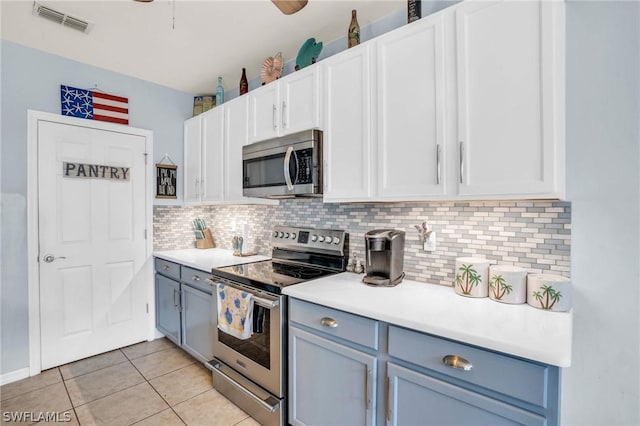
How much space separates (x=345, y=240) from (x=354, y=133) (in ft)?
2.55

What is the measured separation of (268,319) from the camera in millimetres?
1831

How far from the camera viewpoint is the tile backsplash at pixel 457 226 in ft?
4.74

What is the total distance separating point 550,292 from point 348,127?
51.0 inches

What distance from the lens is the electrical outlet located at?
1.84 m

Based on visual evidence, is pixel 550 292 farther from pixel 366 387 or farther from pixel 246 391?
pixel 246 391

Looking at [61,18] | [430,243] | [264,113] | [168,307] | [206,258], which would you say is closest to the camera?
[430,243]

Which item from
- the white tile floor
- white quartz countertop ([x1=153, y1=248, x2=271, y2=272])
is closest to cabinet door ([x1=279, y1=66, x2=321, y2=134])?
white quartz countertop ([x1=153, y1=248, x2=271, y2=272])

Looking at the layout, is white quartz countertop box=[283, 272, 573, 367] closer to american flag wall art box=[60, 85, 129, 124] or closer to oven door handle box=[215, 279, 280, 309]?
oven door handle box=[215, 279, 280, 309]

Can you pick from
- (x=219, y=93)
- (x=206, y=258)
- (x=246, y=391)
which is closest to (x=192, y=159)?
(x=219, y=93)

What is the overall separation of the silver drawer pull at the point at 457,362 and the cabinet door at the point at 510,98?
2.26 ft

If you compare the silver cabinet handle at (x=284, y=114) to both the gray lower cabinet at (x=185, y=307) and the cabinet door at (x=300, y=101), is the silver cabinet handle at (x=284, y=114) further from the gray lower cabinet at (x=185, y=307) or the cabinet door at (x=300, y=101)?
the gray lower cabinet at (x=185, y=307)

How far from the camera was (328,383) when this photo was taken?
5.12 ft

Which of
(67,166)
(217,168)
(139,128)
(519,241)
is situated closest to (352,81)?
(519,241)

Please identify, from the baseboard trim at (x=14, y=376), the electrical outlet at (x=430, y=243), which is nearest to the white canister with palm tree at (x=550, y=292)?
the electrical outlet at (x=430, y=243)
